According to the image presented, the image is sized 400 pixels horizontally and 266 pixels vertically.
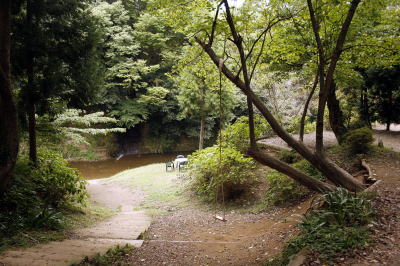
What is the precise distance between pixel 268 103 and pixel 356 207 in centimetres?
1686

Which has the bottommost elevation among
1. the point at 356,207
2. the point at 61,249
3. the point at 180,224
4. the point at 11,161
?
the point at 180,224

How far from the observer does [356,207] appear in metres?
4.09

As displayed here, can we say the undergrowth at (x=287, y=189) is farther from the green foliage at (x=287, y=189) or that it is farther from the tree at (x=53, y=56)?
the tree at (x=53, y=56)

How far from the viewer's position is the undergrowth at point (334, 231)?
334 cm

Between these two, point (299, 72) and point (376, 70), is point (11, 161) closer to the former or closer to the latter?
point (299, 72)

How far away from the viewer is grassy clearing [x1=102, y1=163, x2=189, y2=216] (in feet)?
29.4

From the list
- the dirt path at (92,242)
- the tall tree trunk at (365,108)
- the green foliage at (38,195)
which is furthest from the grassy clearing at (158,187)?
the tall tree trunk at (365,108)

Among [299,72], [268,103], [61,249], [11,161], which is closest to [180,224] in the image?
[61,249]

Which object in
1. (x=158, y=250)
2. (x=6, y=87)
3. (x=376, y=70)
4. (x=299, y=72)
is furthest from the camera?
(x=376, y=70)

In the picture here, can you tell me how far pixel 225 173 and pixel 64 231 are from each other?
4.57m

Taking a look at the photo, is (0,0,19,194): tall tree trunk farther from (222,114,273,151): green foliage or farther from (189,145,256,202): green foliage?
(222,114,273,151): green foliage

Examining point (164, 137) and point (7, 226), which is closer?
point (7, 226)

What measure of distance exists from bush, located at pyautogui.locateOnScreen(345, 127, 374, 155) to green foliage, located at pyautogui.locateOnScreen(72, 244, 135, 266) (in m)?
6.48

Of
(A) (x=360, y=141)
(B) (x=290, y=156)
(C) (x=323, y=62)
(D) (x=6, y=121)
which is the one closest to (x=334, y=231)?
(C) (x=323, y=62)
